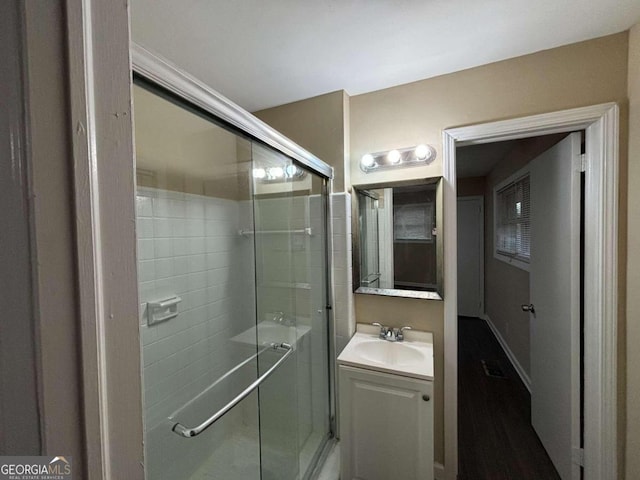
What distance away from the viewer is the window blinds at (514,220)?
2455 millimetres

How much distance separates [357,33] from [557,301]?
188 centimetres

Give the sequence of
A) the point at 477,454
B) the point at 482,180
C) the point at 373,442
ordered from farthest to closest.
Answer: the point at 482,180, the point at 477,454, the point at 373,442

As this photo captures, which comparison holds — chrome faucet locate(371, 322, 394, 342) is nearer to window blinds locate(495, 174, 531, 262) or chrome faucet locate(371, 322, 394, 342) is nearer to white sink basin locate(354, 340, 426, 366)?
white sink basin locate(354, 340, 426, 366)

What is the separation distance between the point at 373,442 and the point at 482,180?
405cm

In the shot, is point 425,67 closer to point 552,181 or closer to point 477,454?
point 552,181

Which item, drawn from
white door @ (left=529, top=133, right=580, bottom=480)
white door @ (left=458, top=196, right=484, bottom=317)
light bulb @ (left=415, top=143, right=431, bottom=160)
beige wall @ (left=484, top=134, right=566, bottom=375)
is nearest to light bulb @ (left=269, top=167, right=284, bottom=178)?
light bulb @ (left=415, top=143, right=431, bottom=160)

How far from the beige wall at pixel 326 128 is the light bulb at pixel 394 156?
291 millimetres

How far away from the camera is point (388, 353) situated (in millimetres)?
1600

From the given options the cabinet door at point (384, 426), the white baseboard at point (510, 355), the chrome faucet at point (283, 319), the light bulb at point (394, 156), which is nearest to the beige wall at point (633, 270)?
the cabinet door at point (384, 426)

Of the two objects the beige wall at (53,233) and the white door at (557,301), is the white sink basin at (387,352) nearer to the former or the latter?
the white door at (557,301)

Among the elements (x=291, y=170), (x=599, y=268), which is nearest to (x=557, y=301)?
(x=599, y=268)

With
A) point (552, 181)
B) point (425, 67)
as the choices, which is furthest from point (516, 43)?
point (552, 181)

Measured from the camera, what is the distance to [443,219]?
154cm

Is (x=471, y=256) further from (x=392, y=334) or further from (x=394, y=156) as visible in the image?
(x=394, y=156)
